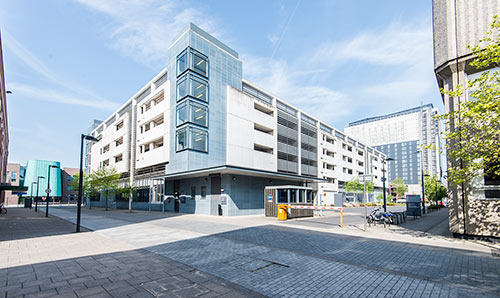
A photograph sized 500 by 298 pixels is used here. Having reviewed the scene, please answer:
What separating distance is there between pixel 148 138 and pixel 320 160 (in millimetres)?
32106

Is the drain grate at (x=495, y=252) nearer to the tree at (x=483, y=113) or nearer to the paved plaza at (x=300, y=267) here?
the paved plaza at (x=300, y=267)

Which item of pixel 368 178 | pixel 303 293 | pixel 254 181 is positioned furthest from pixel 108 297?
pixel 254 181

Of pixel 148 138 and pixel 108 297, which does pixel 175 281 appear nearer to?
pixel 108 297

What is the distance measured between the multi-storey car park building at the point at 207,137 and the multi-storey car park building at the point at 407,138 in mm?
134640

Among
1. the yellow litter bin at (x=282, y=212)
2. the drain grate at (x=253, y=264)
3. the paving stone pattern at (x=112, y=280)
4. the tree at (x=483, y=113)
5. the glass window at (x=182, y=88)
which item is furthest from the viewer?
the glass window at (x=182, y=88)

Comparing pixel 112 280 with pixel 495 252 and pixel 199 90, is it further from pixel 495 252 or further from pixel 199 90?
pixel 199 90

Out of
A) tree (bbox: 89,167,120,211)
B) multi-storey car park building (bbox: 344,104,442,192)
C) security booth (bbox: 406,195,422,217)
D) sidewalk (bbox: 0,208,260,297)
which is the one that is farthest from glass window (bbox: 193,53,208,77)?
multi-storey car park building (bbox: 344,104,442,192)

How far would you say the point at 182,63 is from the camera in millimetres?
30922

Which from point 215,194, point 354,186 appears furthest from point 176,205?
point 354,186

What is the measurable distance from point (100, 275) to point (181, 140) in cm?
2428

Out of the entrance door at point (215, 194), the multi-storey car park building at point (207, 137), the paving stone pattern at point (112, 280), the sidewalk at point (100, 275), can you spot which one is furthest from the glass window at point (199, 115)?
the paving stone pattern at point (112, 280)

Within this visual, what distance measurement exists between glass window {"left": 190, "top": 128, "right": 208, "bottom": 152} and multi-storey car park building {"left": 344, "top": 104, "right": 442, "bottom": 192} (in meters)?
145

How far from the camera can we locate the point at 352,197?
208ft

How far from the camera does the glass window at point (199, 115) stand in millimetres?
29172
